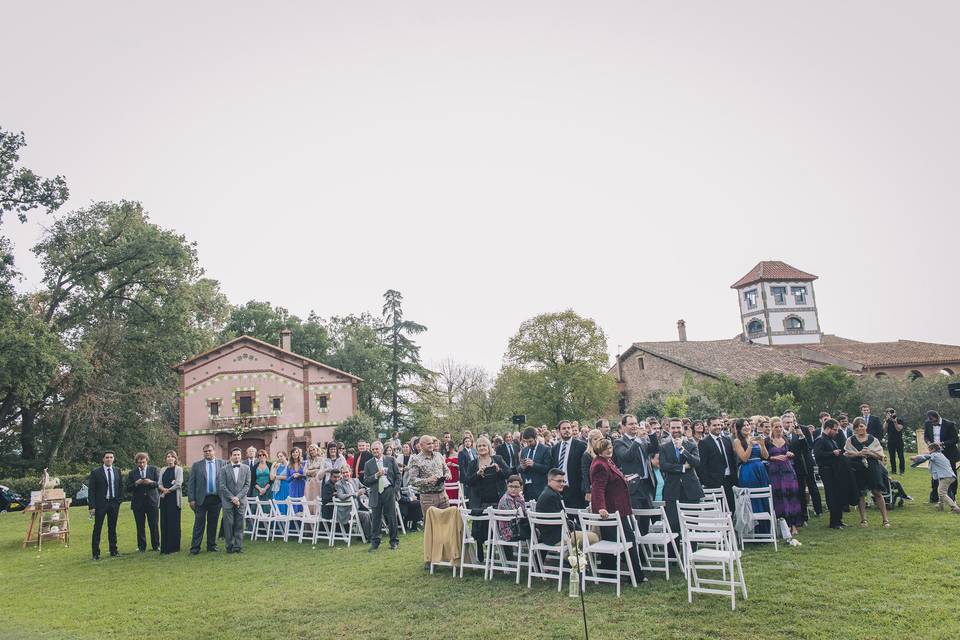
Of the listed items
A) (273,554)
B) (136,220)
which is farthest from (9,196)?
(273,554)

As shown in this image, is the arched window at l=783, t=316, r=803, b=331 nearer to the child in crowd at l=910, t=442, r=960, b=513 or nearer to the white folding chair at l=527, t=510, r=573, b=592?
the child in crowd at l=910, t=442, r=960, b=513

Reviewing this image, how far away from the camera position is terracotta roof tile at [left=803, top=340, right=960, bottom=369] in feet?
134

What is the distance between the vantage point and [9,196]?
2442 centimetres

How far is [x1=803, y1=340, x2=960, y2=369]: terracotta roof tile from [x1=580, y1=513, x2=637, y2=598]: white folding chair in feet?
131

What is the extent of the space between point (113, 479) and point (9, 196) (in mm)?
18572

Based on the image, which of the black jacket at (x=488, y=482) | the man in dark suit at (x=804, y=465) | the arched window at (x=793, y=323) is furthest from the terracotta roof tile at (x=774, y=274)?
the black jacket at (x=488, y=482)

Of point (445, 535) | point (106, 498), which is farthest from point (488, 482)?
point (106, 498)

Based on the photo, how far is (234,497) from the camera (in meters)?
11.4

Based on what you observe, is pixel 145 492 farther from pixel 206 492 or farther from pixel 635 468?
pixel 635 468

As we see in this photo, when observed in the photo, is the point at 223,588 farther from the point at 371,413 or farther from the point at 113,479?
the point at 371,413

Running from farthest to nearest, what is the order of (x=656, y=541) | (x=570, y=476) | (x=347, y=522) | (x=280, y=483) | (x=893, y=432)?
(x=893, y=432), (x=280, y=483), (x=347, y=522), (x=570, y=476), (x=656, y=541)

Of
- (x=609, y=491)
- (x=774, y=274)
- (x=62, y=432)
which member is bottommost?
(x=609, y=491)

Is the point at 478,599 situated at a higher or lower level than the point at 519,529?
lower

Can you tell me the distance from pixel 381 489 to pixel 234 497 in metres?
2.89
